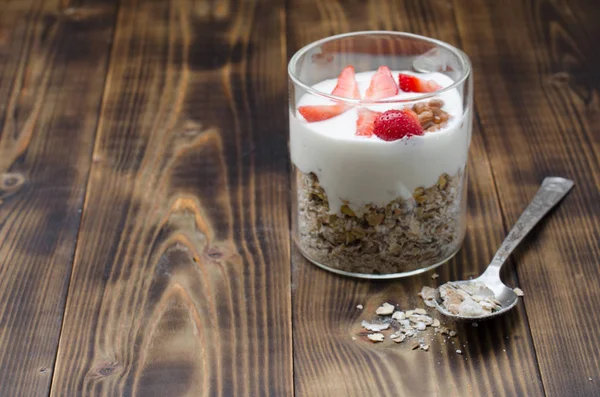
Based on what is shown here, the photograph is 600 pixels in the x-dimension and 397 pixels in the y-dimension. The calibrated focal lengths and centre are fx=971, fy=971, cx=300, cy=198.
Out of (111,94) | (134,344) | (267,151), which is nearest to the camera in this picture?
(134,344)

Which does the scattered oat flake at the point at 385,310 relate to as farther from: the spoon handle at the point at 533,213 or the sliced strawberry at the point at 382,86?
the sliced strawberry at the point at 382,86

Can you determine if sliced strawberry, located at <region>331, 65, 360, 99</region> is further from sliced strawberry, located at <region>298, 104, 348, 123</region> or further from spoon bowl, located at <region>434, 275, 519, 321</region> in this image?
spoon bowl, located at <region>434, 275, 519, 321</region>

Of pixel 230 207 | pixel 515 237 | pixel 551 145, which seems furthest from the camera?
pixel 551 145

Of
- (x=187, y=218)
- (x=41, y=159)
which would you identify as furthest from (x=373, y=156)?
(x=41, y=159)

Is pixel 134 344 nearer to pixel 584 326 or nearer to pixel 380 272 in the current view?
pixel 380 272

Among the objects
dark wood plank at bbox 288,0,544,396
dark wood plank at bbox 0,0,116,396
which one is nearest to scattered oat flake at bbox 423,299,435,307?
dark wood plank at bbox 288,0,544,396

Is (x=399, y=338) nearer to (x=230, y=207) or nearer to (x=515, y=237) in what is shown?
(x=515, y=237)

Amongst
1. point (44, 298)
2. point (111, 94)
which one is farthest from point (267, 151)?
point (44, 298)

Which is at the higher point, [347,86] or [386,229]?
[347,86]
